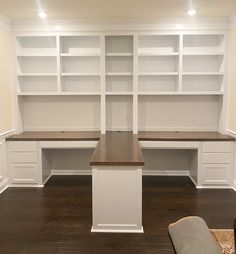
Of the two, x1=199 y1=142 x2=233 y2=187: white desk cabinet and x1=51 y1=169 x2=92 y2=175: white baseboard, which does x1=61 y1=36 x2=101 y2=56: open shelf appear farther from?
x1=199 y1=142 x2=233 y2=187: white desk cabinet

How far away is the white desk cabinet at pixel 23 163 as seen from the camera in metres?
4.53

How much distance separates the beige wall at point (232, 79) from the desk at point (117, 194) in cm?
212

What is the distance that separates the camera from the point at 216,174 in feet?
14.9

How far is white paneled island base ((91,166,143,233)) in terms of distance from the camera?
3070 millimetres

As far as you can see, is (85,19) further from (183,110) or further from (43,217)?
(43,217)

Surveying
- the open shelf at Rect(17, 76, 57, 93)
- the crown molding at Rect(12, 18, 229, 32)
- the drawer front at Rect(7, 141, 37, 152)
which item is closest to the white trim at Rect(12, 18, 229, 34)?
the crown molding at Rect(12, 18, 229, 32)

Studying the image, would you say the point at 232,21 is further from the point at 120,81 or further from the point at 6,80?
the point at 6,80

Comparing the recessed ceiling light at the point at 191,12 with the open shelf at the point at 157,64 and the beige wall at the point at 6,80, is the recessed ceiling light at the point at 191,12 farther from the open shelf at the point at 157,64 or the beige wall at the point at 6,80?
the beige wall at the point at 6,80

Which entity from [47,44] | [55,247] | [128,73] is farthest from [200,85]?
[55,247]

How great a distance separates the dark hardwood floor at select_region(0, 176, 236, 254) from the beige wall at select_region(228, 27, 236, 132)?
41.2 inches

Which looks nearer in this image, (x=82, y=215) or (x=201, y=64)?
(x=82, y=215)

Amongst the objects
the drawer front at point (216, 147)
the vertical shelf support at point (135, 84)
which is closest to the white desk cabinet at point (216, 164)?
the drawer front at point (216, 147)

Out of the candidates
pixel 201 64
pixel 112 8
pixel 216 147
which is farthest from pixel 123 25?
pixel 216 147

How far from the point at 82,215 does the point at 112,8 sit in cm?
268
